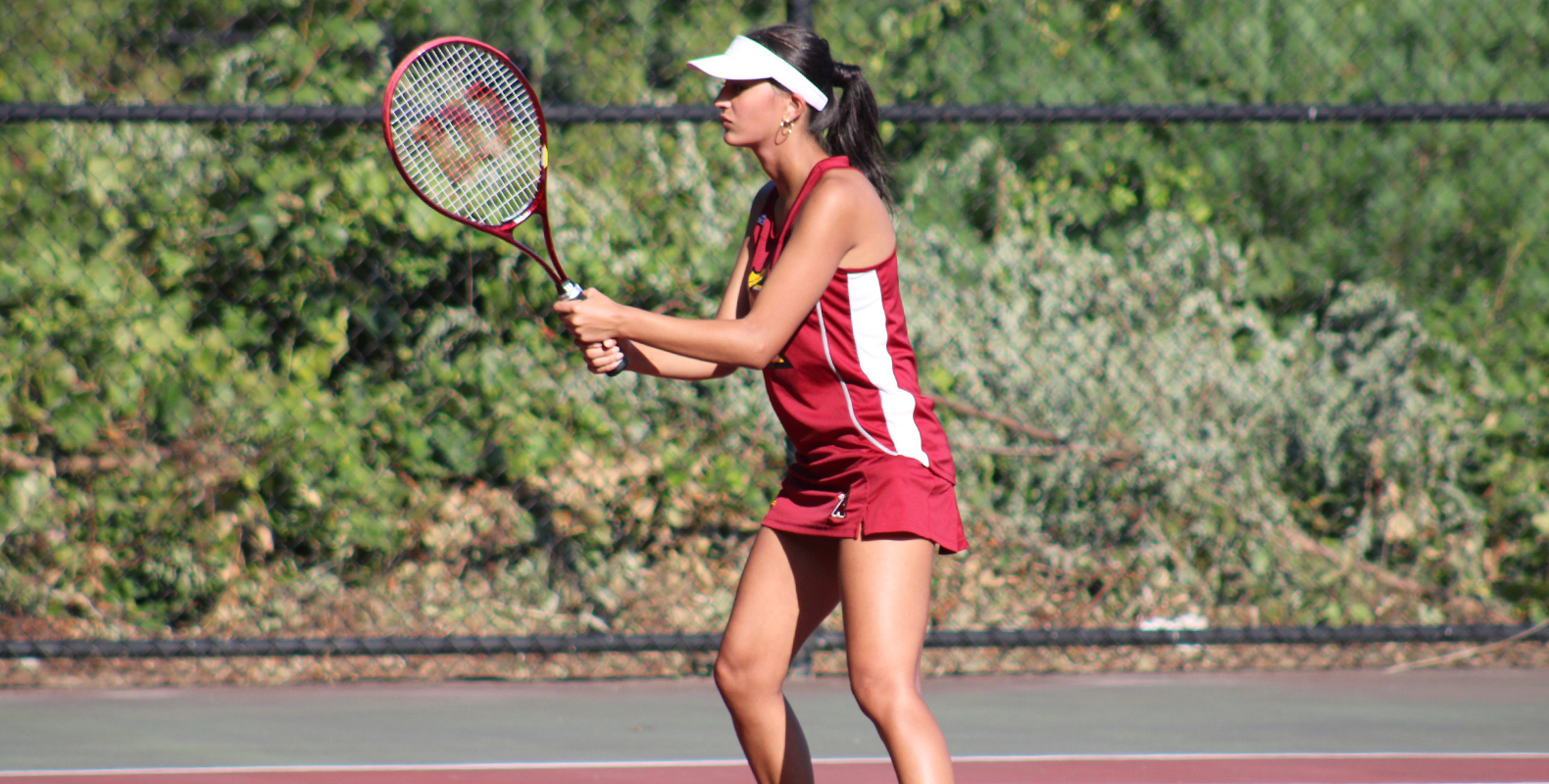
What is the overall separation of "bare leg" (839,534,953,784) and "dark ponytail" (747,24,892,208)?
2.09ft

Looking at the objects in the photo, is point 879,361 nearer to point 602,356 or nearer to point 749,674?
point 602,356

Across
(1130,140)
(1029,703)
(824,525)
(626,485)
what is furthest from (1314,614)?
(824,525)

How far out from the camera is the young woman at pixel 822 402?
2730 millimetres

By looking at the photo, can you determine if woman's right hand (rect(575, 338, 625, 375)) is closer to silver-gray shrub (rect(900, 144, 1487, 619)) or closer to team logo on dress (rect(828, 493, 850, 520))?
team logo on dress (rect(828, 493, 850, 520))

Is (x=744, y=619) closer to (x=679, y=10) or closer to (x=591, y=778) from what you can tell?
(x=591, y=778)

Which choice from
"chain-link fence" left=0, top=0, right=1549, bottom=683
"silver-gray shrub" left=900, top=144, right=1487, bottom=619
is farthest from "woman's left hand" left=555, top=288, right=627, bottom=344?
"silver-gray shrub" left=900, top=144, right=1487, bottom=619

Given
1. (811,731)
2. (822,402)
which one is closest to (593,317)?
(822,402)

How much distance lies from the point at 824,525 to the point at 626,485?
2863 mm

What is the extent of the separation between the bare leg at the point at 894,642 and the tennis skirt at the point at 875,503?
0.03 meters

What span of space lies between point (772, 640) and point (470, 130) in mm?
1243

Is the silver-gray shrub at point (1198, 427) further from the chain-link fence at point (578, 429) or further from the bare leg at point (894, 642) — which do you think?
the bare leg at point (894, 642)

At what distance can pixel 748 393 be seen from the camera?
18.2 feet

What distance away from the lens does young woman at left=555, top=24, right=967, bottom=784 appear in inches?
107

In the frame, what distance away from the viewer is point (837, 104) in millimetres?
3012
